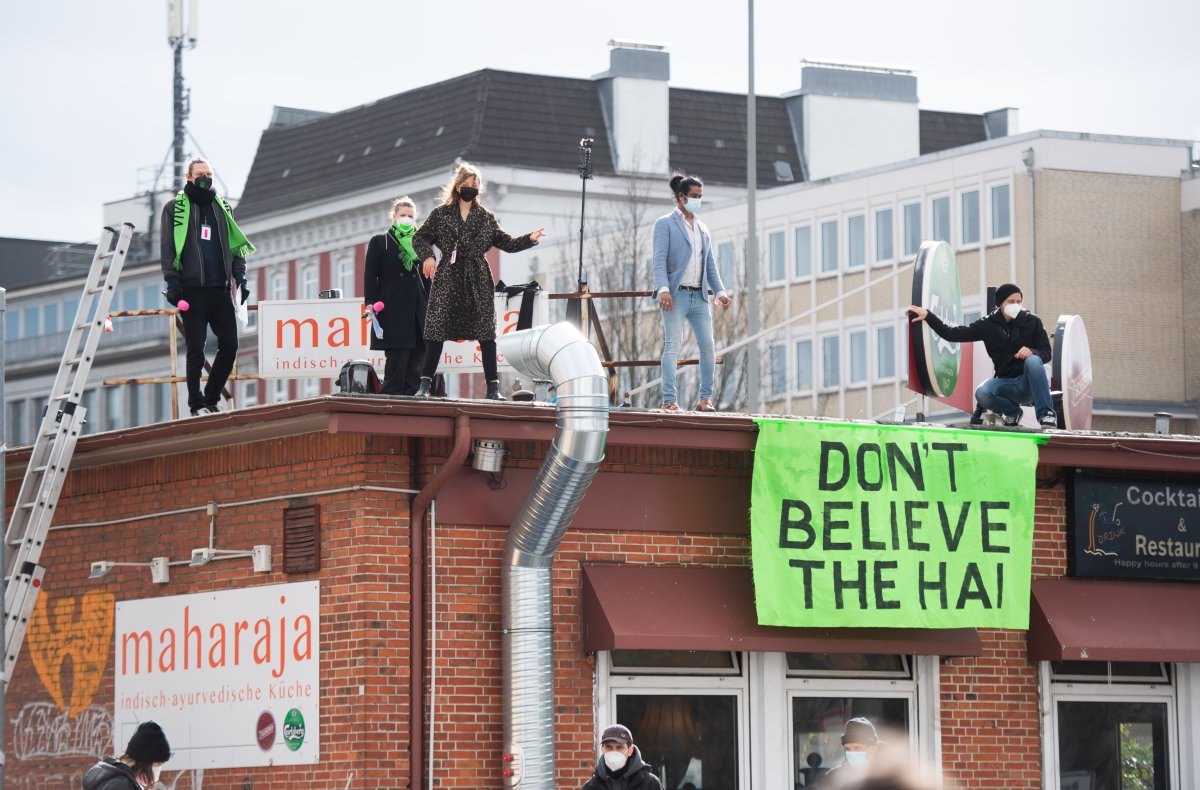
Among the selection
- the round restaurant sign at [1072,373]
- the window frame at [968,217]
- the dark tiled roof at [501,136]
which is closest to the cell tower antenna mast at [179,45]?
the dark tiled roof at [501,136]

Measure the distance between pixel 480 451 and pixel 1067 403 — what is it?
21.6ft

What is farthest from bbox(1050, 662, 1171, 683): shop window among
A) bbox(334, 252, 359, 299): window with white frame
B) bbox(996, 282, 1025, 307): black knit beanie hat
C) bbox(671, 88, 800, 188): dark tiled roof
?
bbox(334, 252, 359, 299): window with white frame

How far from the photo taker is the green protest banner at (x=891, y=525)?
18.2 metres

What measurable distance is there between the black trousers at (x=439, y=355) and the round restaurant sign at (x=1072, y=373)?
591cm

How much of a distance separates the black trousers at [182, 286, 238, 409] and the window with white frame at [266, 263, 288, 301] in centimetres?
6266

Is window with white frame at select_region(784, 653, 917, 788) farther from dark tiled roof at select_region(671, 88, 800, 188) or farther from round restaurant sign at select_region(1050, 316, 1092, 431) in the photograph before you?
dark tiled roof at select_region(671, 88, 800, 188)

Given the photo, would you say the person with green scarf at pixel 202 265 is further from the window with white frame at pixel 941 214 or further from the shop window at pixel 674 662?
the window with white frame at pixel 941 214

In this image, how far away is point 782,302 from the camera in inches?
2751

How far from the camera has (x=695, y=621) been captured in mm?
17734

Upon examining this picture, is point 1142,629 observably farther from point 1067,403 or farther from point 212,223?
point 212,223

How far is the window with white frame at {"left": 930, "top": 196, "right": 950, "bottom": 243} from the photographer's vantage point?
66.0m

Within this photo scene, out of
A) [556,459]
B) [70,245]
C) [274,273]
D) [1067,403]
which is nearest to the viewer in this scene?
[556,459]

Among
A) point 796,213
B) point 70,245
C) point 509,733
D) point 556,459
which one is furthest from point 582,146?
point 70,245

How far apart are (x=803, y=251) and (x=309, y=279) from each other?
18318mm
